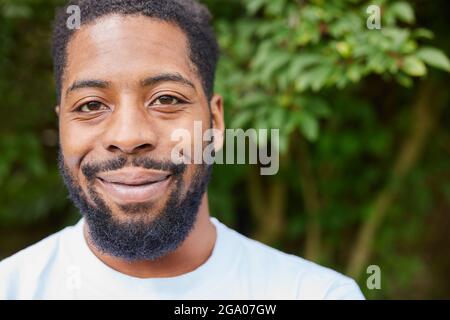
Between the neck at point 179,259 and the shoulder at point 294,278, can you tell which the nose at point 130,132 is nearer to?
the neck at point 179,259

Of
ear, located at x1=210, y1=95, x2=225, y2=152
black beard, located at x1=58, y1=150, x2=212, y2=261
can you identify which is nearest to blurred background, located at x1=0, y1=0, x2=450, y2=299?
ear, located at x1=210, y1=95, x2=225, y2=152

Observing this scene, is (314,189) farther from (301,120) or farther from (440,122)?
(301,120)

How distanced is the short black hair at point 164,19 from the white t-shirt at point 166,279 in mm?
501

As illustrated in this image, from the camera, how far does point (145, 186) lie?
1877 millimetres

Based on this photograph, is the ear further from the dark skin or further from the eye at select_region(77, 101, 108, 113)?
the eye at select_region(77, 101, 108, 113)

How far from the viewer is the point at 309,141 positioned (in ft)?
13.0

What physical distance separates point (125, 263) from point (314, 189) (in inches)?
85.6

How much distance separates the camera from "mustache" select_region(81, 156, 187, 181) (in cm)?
185

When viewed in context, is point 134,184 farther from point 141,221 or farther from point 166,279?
point 166,279

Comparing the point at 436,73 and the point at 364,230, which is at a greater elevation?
the point at 436,73

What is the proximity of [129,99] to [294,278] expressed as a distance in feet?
2.38

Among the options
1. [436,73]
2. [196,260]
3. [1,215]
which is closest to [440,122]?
[436,73]

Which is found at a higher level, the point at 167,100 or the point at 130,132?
the point at 167,100

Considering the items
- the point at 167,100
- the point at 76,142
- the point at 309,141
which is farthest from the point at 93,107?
the point at 309,141
